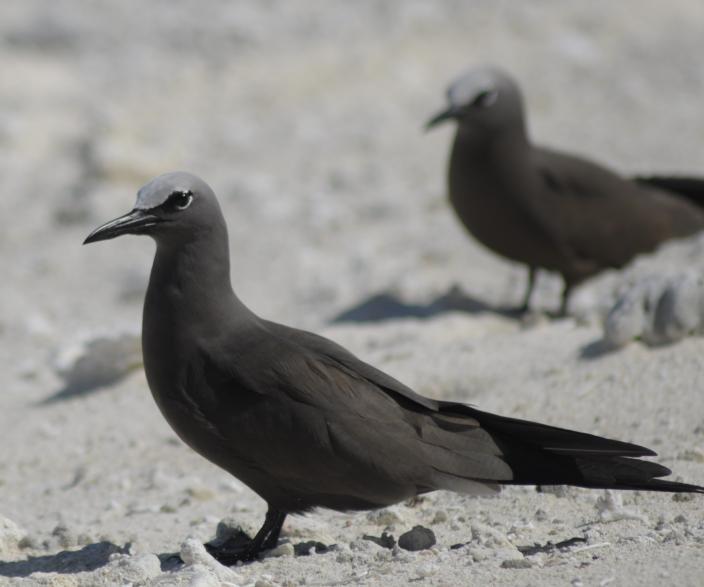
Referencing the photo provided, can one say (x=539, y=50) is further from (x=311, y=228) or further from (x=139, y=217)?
(x=139, y=217)

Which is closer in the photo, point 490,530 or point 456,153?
point 490,530

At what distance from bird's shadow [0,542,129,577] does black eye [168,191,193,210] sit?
1.26 meters

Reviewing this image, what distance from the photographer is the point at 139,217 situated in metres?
5.12

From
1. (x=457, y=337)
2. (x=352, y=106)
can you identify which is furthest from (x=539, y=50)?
(x=457, y=337)

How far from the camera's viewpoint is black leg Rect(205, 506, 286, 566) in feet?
16.3

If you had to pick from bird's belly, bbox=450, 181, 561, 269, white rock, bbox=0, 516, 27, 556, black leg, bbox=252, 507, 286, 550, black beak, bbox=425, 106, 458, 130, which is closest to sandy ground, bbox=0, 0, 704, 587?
white rock, bbox=0, 516, 27, 556

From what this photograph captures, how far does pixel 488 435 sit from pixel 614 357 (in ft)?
5.40

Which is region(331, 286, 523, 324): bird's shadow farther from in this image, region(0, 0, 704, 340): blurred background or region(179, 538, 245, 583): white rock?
region(179, 538, 245, 583): white rock

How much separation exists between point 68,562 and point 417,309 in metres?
4.02

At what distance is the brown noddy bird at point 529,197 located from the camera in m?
8.68

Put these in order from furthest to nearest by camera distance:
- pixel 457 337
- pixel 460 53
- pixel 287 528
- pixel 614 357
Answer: pixel 460 53, pixel 457 337, pixel 614 357, pixel 287 528

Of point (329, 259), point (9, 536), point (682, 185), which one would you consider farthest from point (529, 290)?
point (9, 536)

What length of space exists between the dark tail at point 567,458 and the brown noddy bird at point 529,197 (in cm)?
368

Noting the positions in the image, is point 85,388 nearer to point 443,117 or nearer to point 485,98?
point 443,117
